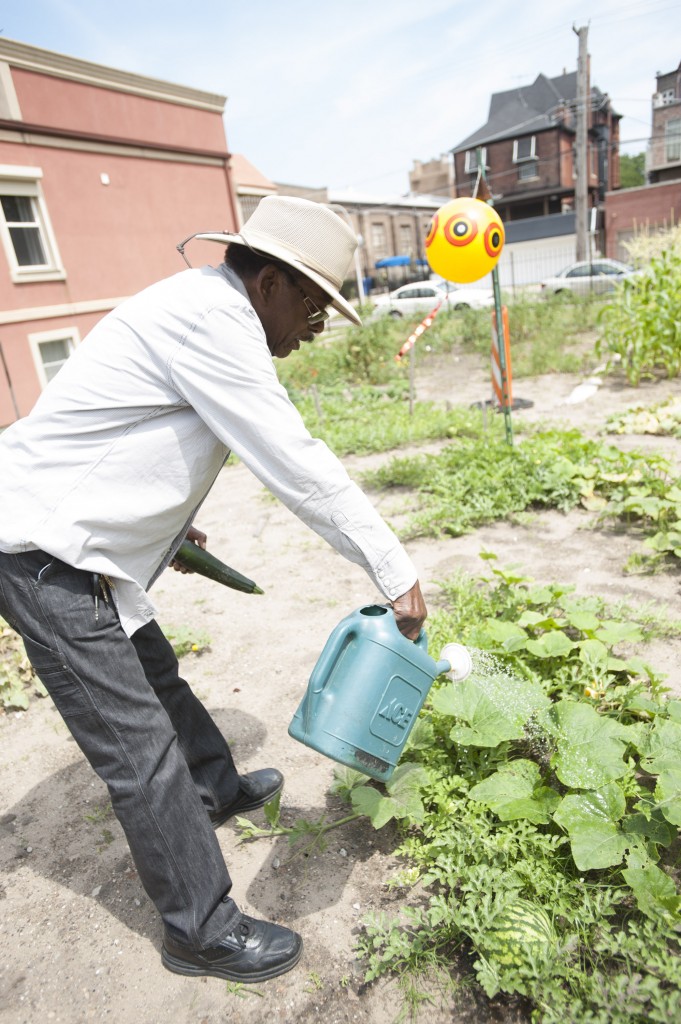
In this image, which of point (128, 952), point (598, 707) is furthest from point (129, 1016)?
→ point (598, 707)

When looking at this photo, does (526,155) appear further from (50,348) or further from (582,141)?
(50,348)

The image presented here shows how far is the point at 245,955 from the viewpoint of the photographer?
5.03 feet

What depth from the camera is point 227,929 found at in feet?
4.98

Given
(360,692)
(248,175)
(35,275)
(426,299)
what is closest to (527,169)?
(248,175)

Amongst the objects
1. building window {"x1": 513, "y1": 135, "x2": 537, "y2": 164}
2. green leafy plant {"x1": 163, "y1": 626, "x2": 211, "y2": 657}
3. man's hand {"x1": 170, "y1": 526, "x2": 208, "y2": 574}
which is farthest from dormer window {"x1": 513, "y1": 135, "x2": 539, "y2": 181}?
man's hand {"x1": 170, "y1": 526, "x2": 208, "y2": 574}

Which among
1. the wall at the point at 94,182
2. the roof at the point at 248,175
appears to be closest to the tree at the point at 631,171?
the roof at the point at 248,175

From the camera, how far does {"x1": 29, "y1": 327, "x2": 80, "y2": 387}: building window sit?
37.8ft

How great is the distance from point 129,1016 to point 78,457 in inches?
51.9

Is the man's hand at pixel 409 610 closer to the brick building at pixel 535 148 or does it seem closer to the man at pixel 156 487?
the man at pixel 156 487

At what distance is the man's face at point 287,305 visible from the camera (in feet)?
4.82

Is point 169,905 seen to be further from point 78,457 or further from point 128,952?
point 78,457

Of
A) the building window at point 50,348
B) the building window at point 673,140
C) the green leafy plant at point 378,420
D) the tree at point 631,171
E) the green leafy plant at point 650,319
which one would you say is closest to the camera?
the green leafy plant at point 378,420

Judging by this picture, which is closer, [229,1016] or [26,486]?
[26,486]

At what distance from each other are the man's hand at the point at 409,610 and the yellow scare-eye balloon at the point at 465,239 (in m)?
4.14
